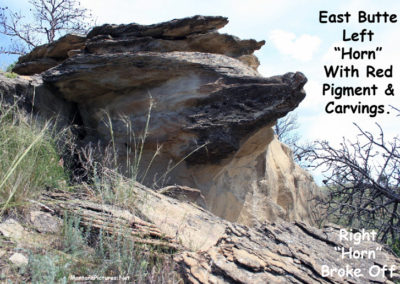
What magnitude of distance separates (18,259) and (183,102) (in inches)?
137

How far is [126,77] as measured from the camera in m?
5.65

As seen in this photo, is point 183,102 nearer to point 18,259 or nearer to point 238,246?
point 238,246

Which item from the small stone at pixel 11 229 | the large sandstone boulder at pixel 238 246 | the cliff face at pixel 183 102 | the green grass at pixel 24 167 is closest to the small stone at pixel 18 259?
the small stone at pixel 11 229

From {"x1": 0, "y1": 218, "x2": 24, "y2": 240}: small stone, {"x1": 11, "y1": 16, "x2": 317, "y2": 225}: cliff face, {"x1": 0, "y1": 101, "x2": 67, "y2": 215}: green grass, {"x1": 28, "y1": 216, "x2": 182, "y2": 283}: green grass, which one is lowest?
{"x1": 28, "y1": 216, "x2": 182, "y2": 283}: green grass

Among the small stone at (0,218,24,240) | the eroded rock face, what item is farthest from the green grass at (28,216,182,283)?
the eroded rock face

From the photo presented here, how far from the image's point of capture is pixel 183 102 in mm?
5520

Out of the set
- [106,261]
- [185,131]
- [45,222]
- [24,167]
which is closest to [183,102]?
[185,131]

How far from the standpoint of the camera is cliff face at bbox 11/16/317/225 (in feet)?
17.6

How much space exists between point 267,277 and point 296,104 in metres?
3.32

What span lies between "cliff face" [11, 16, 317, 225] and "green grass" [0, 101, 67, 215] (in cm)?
105

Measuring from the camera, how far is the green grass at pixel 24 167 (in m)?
2.97

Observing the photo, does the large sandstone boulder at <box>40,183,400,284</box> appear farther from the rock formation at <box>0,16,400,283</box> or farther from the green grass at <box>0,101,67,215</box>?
the green grass at <box>0,101,67,215</box>

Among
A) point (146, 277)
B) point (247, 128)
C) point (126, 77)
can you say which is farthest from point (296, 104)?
point (146, 277)

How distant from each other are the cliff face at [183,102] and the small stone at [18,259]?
2527 millimetres
